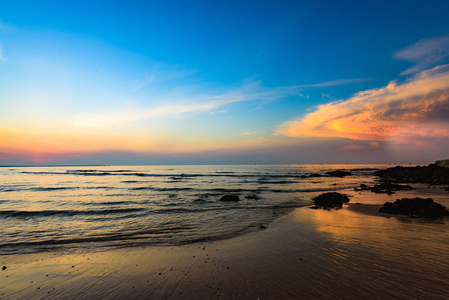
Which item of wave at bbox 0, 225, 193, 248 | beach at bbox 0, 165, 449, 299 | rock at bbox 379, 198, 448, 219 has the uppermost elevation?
rock at bbox 379, 198, 448, 219

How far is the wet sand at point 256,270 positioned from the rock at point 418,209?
4.51 m

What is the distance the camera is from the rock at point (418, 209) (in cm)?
1408

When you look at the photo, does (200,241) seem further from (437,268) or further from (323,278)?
(437,268)

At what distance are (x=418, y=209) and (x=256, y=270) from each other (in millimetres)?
14939

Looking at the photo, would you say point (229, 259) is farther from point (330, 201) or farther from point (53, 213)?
point (53, 213)

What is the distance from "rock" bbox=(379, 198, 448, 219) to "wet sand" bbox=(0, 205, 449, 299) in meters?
4.51

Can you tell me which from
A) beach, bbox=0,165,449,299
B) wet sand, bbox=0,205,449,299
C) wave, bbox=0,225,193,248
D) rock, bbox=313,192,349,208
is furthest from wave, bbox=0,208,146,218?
rock, bbox=313,192,349,208

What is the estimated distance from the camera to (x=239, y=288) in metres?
5.84

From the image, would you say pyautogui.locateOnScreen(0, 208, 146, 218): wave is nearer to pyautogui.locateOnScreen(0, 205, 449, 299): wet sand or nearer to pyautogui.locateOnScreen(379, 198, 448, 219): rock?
pyautogui.locateOnScreen(0, 205, 449, 299): wet sand

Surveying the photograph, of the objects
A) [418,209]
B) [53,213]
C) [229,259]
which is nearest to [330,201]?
[418,209]

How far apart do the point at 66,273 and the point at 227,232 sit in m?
7.51

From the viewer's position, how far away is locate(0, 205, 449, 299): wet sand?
5664 mm

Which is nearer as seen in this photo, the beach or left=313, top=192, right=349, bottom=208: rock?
the beach

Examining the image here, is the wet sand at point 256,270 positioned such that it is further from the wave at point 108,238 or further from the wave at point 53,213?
the wave at point 53,213
